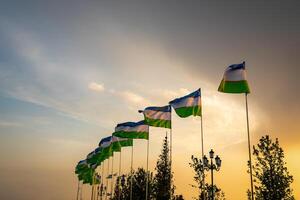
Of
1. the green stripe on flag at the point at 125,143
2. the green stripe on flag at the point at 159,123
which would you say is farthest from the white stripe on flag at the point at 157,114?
the green stripe on flag at the point at 125,143

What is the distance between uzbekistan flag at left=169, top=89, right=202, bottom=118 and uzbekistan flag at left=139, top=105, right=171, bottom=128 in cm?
398

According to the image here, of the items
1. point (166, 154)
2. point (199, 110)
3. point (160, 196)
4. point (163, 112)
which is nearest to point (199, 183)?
point (160, 196)

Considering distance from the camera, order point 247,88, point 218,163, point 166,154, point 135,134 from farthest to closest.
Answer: point 166,154 < point 135,134 < point 218,163 < point 247,88

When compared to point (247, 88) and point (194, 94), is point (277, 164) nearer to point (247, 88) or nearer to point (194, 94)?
point (194, 94)

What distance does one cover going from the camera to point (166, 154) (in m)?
74.6

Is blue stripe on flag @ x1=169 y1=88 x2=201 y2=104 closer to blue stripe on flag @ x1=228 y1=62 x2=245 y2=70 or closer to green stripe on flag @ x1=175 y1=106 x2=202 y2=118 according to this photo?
green stripe on flag @ x1=175 y1=106 x2=202 y2=118

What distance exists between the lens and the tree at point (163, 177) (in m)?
65.4

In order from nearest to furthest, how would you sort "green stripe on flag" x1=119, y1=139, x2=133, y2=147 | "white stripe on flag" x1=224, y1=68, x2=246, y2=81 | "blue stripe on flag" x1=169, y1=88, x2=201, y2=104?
"white stripe on flag" x1=224, y1=68, x2=246, y2=81 → "blue stripe on flag" x1=169, y1=88, x2=201, y2=104 → "green stripe on flag" x1=119, y1=139, x2=133, y2=147

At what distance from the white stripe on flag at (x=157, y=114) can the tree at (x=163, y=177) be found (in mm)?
38154

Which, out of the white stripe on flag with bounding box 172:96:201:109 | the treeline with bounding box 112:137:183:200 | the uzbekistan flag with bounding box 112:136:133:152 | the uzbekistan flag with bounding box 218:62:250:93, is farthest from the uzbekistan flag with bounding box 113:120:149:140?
the treeline with bounding box 112:137:183:200

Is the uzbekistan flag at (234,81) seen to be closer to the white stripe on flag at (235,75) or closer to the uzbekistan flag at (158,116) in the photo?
the white stripe on flag at (235,75)

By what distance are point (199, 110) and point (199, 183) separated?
30623 millimetres

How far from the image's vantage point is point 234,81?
833 inches

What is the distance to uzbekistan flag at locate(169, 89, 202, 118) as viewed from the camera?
25.3 m
